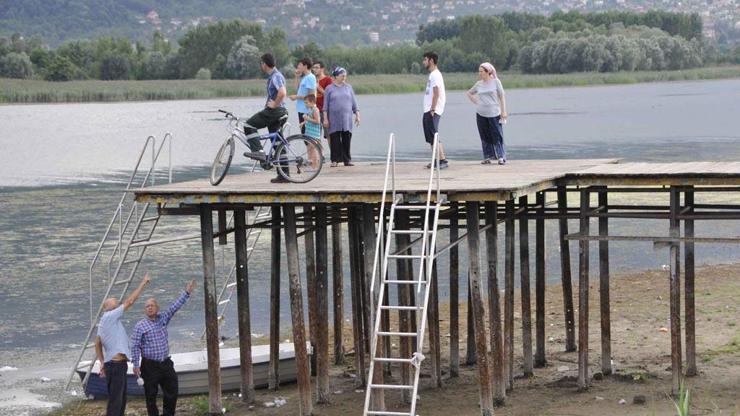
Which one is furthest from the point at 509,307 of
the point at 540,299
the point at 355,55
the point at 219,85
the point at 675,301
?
the point at 355,55

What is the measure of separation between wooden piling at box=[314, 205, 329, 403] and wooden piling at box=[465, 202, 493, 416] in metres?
2.38

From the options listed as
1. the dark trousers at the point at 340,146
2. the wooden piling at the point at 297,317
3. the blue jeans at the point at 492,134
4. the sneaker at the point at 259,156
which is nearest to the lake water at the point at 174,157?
the dark trousers at the point at 340,146

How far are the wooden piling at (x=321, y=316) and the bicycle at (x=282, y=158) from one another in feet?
2.31

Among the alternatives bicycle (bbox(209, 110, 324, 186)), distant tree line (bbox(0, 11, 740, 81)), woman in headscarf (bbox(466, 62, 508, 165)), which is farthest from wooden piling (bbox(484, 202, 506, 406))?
distant tree line (bbox(0, 11, 740, 81))

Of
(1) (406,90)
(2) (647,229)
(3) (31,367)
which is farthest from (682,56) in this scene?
(3) (31,367)

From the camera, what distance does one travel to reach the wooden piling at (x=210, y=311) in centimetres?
1891

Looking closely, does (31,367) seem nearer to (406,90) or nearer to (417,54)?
(406,90)

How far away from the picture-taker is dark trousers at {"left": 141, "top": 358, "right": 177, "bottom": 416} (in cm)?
1862

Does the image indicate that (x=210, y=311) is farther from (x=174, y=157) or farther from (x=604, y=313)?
(x=174, y=157)

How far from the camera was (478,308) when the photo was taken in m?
18.2

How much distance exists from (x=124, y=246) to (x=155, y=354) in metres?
16.4

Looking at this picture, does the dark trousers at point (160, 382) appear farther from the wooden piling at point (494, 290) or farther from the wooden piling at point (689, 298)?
the wooden piling at point (689, 298)

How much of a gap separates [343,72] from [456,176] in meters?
3.55

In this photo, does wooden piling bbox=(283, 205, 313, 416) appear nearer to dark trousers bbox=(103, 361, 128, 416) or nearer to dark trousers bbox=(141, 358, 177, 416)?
A: dark trousers bbox=(141, 358, 177, 416)
